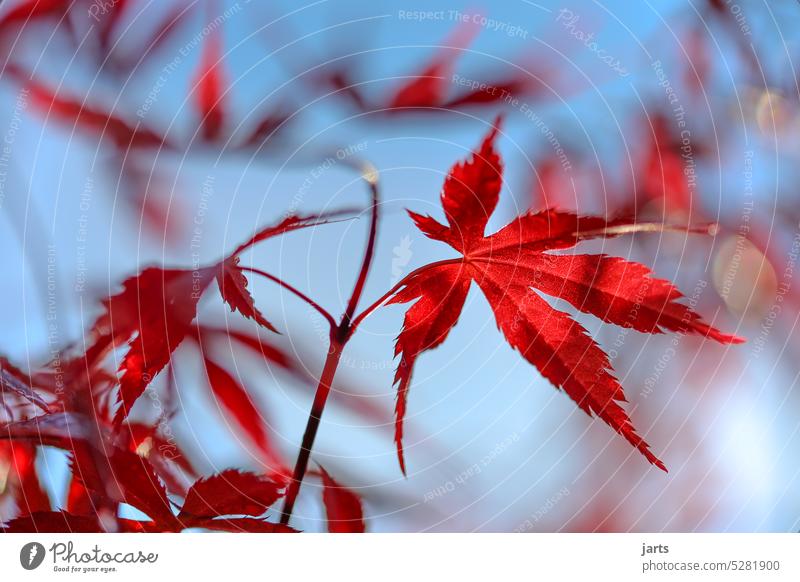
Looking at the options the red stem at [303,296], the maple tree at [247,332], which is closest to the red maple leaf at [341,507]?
the maple tree at [247,332]

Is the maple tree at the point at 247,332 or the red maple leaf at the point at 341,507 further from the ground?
the maple tree at the point at 247,332

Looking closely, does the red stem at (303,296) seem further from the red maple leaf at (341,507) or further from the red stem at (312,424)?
the red maple leaf at (341,507)

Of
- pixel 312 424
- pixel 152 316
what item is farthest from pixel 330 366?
pixel 152 316

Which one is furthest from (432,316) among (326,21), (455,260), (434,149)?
(326,21)

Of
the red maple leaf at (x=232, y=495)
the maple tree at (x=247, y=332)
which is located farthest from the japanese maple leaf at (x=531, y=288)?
the red maple leaf at (x=232, y=495)

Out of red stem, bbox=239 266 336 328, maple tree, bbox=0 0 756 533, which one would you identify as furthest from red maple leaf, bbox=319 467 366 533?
red stem, bbox=239 266 336 328

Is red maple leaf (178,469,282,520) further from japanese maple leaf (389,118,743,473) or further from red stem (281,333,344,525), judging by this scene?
japanese maple leaf (389,118,743,473)

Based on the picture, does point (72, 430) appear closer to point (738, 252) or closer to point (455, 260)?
point (455, 260)

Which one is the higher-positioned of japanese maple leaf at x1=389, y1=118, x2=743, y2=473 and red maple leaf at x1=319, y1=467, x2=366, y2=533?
japanese maple leaf at x1=389, y1=118, x2=743, y2=473

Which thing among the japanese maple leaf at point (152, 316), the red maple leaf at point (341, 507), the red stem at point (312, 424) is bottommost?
the red maple leaf at point (341, 507)
